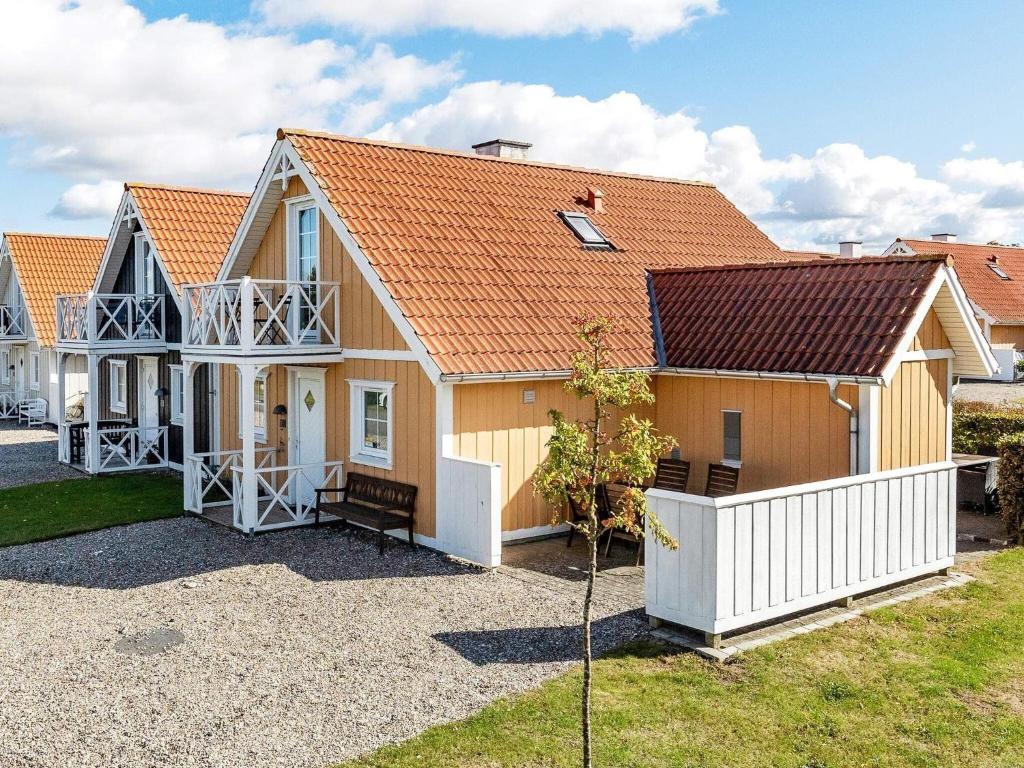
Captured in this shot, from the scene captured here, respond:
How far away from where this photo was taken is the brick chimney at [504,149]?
2116 centimetres

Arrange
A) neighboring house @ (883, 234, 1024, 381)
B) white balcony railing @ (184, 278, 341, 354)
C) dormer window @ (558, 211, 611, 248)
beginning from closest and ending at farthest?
white balcony railing @ (184, 278, 341, 354), dormer window @ (558, 211, 611, 248), neighboring house @ (883, 234, 1024, 381)

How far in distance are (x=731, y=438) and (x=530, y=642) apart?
607 centimetres

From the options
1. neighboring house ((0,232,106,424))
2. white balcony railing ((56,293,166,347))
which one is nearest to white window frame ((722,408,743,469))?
white balcony railing ((56,293,166,347))

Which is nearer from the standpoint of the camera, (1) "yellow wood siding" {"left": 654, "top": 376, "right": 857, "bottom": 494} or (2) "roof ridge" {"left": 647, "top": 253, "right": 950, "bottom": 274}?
(1) "yellow wood siding" {"left": 654, "top": 376, "right": 857, "bottom": 494}

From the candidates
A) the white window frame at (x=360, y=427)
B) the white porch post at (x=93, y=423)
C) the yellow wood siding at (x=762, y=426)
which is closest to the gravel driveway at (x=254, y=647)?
the white window frame at (x=360, y=427)

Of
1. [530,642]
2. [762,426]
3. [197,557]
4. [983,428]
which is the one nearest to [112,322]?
[197,557]

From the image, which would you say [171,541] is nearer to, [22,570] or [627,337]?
[22,570]

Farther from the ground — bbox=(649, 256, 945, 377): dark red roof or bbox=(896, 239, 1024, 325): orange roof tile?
bbox=(896, 239, 1024, 325): orange roof tile

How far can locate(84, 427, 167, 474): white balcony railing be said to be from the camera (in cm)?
2039

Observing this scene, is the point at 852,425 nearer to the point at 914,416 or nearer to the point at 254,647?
the point at 914,416

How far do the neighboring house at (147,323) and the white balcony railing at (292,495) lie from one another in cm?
→ 500

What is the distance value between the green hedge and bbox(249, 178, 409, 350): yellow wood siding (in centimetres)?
1055

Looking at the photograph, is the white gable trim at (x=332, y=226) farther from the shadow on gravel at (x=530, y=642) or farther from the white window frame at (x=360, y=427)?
the shadow on gravel at (x=530, y=642)

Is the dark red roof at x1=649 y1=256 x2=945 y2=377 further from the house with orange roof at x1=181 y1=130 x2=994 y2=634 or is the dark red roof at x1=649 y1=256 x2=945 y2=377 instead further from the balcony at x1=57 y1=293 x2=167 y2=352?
the balcony at x1=57 y1=293 x2=167 y2=352
